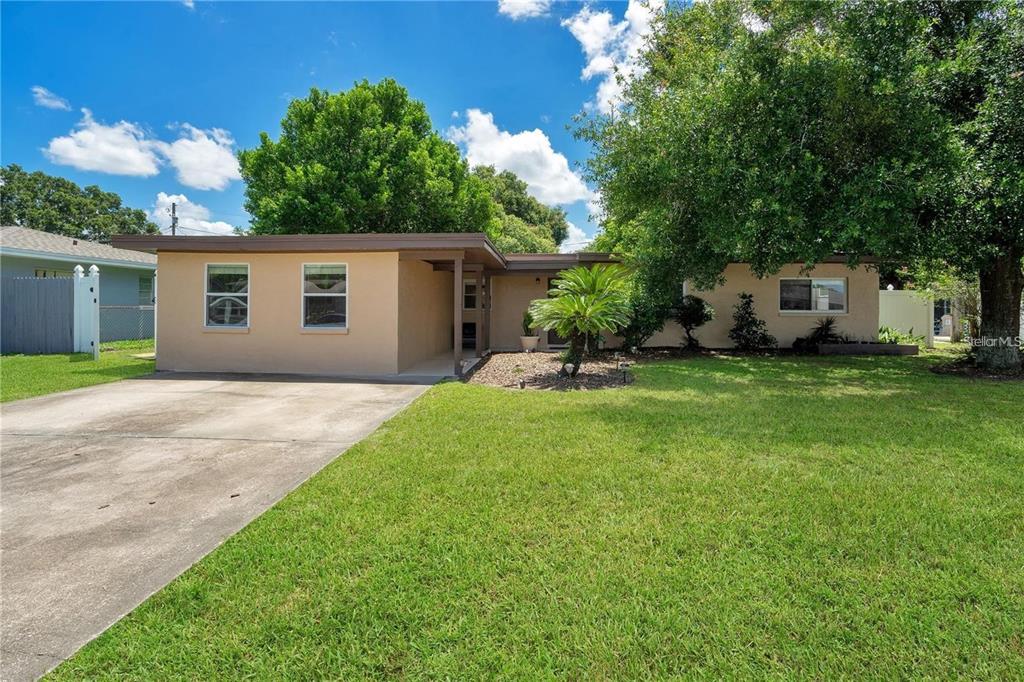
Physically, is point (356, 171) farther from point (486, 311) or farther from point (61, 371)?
point (61, 371)

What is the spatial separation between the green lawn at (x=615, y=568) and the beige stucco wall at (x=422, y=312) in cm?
574

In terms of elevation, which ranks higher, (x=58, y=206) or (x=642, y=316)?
(x=58, y=206)

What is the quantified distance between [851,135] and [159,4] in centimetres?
1428

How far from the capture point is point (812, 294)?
47.4 ft

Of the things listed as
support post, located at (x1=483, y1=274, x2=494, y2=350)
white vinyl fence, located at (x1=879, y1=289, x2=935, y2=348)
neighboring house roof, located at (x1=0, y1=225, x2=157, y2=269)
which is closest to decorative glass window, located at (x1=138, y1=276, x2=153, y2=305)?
neighboring house roof, located at (x1=0, y1=225, x2=157, y2=269)

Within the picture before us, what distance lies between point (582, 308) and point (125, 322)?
1669 centimetres

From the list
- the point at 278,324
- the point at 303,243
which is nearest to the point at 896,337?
the point at 303,243

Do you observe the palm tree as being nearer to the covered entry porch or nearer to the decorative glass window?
the covered entry porch

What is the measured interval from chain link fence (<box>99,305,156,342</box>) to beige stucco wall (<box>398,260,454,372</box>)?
10.1m

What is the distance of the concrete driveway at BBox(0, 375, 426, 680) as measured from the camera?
2.37m

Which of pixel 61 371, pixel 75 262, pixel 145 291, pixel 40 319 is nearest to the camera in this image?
pixel 61 371

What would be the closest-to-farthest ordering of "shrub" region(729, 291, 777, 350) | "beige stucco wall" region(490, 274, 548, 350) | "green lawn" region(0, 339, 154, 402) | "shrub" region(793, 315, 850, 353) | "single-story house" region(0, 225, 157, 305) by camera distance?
"green lawn" region(0, 339, 154, 402) → "shrub" region(793, 315, 850, 353) → "shrub" region(729, 291, 777, 350) → "single-story house" region(0, 225, 157, 305) → "beige stucco wall" region(490, 274, 548, 350)

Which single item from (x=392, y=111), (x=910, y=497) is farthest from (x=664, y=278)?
(x=392, y=111)

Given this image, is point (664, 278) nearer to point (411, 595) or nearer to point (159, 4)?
point (411, 595)
